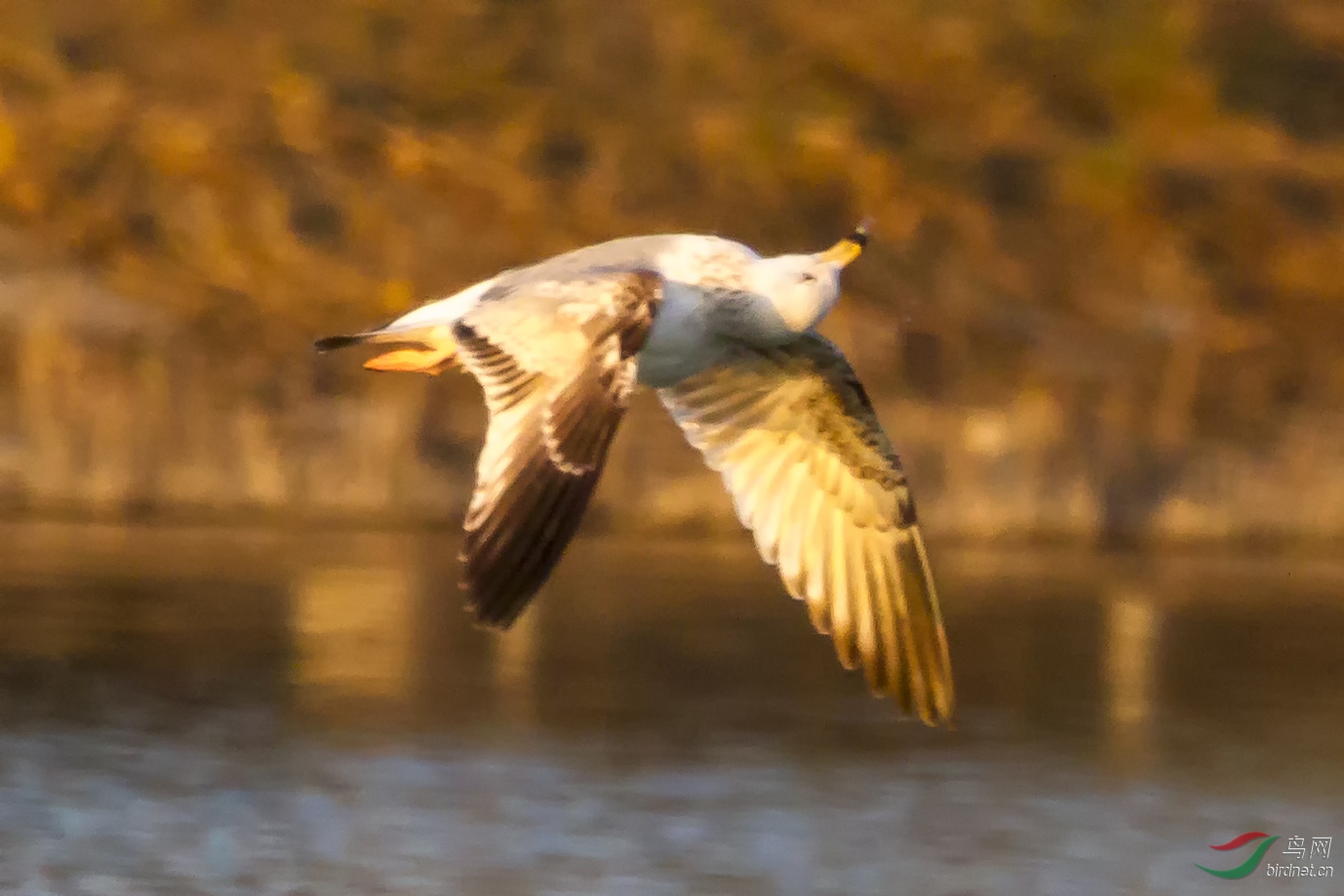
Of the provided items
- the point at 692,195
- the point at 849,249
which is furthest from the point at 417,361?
the point at 692,195

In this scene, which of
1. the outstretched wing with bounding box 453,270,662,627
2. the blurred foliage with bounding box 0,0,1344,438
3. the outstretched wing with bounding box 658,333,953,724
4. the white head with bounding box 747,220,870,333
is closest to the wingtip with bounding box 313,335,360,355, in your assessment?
the outstretched wing with bounding box 453,270,662,627

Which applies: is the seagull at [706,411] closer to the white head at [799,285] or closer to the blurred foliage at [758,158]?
the white head at [799,285]

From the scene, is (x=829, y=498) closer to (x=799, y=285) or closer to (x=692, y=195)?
(x=799, y=285)

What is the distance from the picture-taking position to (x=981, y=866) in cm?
→ 1323

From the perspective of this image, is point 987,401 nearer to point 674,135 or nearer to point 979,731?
point 674,135

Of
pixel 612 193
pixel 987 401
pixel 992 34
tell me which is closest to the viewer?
pixel 987 401

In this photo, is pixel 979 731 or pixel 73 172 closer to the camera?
pixel 979 731

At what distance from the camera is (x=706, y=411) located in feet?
25.0

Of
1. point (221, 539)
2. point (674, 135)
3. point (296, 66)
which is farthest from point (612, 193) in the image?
point (221, 539)

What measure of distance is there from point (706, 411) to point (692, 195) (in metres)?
22.7

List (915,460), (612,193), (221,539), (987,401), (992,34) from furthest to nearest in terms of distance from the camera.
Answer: (992,34) < (612,193) < (987,401) < (221,539) < (915,460)

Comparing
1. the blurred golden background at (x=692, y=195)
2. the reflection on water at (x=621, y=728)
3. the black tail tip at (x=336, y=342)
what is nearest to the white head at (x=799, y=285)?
the black tail tip at (x=336, y=342)

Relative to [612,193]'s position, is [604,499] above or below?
below

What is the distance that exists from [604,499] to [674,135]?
9357 mm
